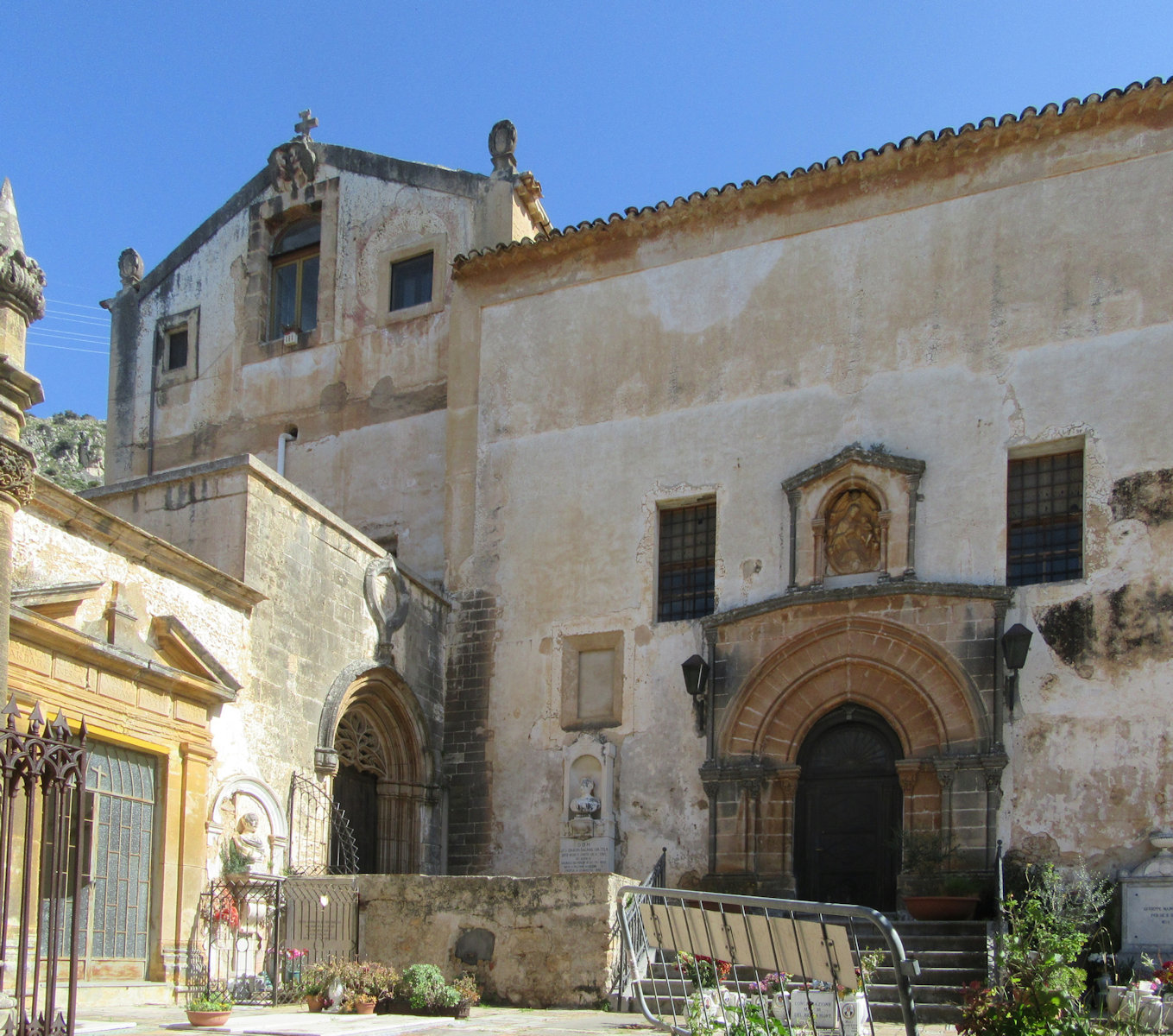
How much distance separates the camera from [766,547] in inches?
637

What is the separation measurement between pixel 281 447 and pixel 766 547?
7704mm

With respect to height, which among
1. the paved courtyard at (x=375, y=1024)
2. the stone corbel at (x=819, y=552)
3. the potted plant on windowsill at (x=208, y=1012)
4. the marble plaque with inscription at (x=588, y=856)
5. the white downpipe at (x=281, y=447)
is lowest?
the paved courtyard at (x=375, y=1024)

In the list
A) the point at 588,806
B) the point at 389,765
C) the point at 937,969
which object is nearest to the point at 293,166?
the point at 389,765

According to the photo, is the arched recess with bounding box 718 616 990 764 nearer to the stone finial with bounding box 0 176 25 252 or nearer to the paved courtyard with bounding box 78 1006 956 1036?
the paved courtyard with bounding box 78 1006 956 1036

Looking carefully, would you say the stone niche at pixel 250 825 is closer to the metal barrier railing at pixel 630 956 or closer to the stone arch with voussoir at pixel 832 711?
the metal barrier railing at pixel 630 956

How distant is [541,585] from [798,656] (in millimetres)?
3379

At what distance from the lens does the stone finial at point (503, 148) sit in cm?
2012

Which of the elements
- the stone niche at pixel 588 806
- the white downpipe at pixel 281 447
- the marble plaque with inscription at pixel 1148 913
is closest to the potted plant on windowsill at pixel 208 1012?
the stone niche at pixel 588 806

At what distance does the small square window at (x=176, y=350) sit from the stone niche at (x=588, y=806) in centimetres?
936

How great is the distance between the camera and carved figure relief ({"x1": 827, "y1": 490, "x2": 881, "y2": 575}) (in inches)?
614

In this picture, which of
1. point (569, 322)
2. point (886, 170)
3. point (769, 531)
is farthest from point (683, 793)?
point (886, 170)

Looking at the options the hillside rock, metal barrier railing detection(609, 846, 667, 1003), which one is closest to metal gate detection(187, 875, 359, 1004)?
metal barrier railing detection(609, 846, 667, 1003)

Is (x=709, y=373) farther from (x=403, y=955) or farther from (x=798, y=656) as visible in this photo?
(x=403, y=955)

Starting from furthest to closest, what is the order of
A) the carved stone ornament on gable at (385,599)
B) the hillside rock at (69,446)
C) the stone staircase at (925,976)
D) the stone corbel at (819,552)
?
the hillside rock at (69,446) → the carved stone ornament on gable at (385,599) → the stone corbel at (819,552) → the stone staircase at (925,976)
